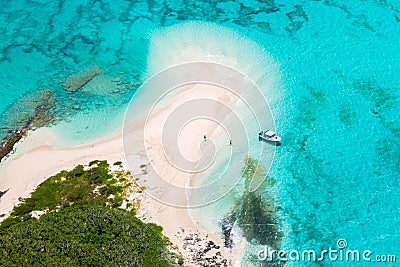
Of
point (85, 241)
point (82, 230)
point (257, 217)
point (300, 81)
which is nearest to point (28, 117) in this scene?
point (82, 230)

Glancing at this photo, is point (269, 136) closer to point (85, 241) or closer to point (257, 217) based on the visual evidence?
point (257, 217)

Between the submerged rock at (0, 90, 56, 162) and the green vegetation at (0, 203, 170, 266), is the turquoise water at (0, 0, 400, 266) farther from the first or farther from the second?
the green vegetation at (0, 203, 170, 266)

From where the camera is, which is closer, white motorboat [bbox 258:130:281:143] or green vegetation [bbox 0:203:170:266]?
green vegetation [bbox 0:203:170:266]

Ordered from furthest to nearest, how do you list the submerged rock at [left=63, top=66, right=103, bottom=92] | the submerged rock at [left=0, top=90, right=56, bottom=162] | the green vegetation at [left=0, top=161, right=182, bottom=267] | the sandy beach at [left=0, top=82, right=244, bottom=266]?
1. the submerged rock at [left=63, top=66, right=103, bottom=92]
2. the submerged rock at [left=0, top=90, right=56, bottom=162]
3. the sandy beach at [left=0, top=82, right=244, bottom=266]
4. the green vegetation at [left=0, top=161, right=182, bottom=267]

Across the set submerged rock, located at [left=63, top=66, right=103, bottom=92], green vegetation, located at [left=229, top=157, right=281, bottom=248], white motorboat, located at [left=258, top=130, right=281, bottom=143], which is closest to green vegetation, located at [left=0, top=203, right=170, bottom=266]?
green vegetation, located at [left=229, top=157, right=281, bottom=248]

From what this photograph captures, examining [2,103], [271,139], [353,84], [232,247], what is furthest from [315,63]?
[2,103]

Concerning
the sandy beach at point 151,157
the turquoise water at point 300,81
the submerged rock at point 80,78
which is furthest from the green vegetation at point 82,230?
the submerged rock at point 80,78

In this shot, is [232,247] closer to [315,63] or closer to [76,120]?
[76,120]
